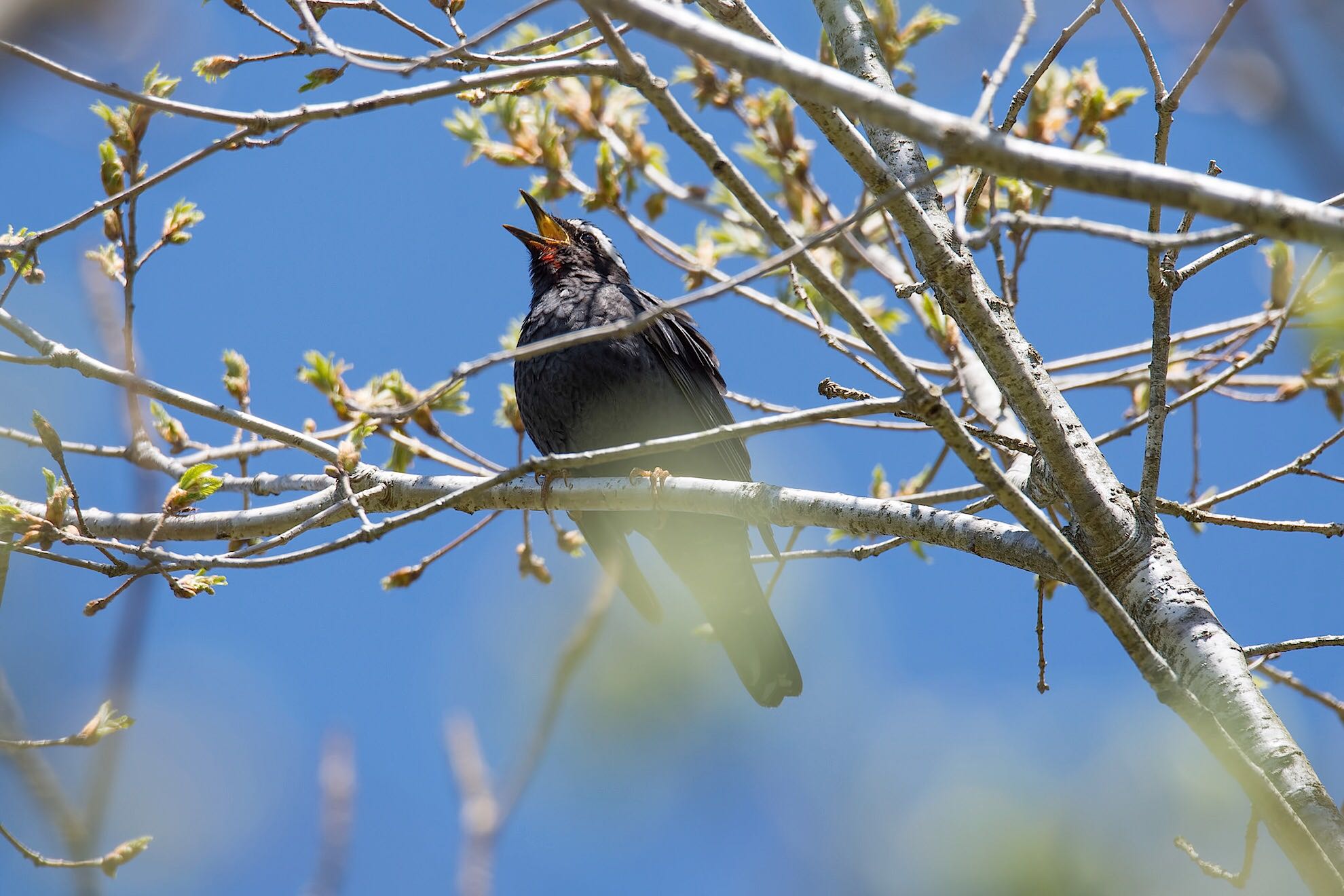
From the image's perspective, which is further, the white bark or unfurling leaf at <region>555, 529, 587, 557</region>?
unfurling leaf at <region>555, 529, 587, 557</region>

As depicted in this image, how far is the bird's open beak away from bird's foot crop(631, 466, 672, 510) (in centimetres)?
228

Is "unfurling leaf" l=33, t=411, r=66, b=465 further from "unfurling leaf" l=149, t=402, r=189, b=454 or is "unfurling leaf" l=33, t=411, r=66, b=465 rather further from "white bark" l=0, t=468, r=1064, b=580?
"unfurling leaf" l=149, t=402, r=189, b=454

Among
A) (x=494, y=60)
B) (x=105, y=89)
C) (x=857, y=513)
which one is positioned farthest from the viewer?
(x=857, y=513)

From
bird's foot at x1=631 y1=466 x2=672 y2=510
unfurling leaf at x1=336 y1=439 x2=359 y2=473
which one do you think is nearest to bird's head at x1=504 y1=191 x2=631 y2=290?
bird's foot at x1=631 y1=466 x2=672 y2=510

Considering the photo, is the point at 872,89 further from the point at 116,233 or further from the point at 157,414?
the point at 157,414

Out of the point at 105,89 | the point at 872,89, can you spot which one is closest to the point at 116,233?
the point at 105,89

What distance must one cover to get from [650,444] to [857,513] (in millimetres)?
858

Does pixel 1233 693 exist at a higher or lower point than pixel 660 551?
lower

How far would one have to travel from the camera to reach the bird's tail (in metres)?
5.31

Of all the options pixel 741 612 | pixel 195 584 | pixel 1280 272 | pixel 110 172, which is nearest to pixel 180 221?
pixel 110 172

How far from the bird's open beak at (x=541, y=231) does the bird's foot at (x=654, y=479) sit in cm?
228

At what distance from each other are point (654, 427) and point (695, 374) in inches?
17.2

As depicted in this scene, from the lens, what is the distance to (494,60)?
9.78ft

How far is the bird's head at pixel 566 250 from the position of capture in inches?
232
